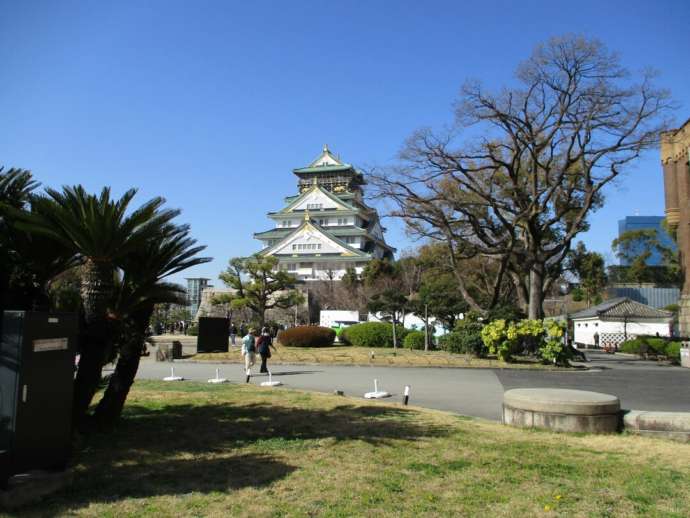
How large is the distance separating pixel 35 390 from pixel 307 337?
87.9 ft

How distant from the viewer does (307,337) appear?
3164 cm

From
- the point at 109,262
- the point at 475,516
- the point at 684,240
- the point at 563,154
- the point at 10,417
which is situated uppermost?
the point at 563,154

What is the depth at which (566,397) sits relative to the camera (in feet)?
28.5

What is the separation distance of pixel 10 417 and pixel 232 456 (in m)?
2.46

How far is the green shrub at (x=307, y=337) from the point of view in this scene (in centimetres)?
3166

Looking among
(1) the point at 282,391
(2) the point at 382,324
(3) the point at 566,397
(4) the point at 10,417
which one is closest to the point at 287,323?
(2) the point at 382,324

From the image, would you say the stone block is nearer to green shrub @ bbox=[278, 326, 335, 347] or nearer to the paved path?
the paved path

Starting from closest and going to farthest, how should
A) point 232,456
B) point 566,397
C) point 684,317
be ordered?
point 232,456 < point 566,397 < point 684,317

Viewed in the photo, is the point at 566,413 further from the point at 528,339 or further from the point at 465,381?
the point at 528,339

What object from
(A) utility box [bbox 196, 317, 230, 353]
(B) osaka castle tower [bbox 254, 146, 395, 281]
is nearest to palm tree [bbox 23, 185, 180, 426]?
(A) utility box [bbox 196, 317, 230, 353]

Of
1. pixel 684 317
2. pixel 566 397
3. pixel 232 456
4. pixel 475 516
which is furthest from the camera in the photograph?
pixel 684 317

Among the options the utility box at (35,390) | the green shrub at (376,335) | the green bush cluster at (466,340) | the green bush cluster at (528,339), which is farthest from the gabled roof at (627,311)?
the utility box at (35,390)

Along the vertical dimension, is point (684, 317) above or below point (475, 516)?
above

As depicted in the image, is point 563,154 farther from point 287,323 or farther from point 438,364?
point 287,323
